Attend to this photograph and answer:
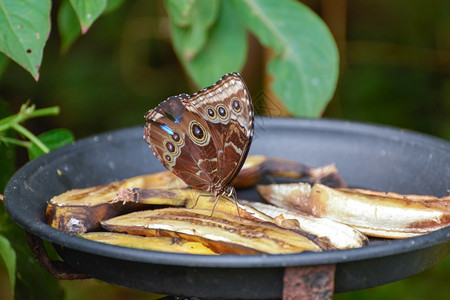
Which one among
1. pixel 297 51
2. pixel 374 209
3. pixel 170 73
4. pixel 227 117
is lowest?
pixel 170 73

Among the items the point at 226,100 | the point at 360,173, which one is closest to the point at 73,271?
the point at 226,100

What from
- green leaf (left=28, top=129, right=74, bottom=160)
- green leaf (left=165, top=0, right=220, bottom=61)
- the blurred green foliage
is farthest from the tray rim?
the blurred green foliage

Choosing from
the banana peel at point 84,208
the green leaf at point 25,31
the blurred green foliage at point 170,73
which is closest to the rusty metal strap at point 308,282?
the banana peel at point 84,208

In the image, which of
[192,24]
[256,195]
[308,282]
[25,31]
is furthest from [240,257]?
[192,24]

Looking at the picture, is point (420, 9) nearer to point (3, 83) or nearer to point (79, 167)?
point (3, 83)

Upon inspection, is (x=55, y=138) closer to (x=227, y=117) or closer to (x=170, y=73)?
(x=227, y=117)
